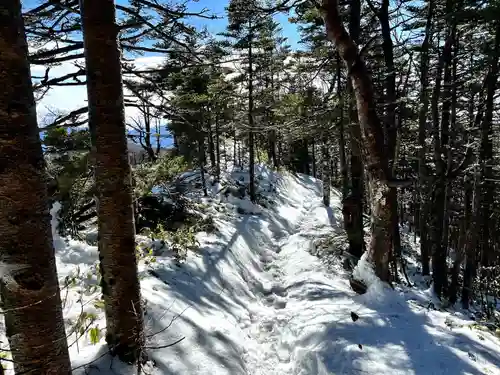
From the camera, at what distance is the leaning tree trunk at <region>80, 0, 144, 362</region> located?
3154 mm

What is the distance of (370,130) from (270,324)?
3.75 m

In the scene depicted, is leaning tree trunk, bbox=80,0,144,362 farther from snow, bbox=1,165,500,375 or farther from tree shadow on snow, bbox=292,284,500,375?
tree shadow on snow, bbox=292,284,500,375

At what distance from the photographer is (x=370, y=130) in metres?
6.02

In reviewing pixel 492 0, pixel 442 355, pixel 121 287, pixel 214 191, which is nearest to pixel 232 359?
pixel 121 287

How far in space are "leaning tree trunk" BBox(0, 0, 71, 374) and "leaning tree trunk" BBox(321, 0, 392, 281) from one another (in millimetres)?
5207

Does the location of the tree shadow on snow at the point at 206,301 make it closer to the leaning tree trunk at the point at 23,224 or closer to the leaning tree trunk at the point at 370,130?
the leaning tree trunk at the point at 23,224

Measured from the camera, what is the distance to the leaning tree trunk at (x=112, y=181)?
10.3ft

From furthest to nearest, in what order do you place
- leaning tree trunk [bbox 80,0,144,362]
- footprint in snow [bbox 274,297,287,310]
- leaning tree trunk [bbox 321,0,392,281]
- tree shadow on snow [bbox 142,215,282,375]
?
footprint in snow [bbox 274,297,287,310], leaning tree trunk [bbox 321,0,392,281], tree shadow on snow [bbox 142,215,282,375], leaning tree trunk [bbox 80,0,144,362]

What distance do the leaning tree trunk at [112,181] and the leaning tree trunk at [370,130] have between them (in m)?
4.11

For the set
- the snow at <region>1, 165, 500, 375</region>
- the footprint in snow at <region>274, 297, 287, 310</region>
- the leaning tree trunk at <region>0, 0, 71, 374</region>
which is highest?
the leaning tree trunk at <region>0, 0, 71, 374</region>

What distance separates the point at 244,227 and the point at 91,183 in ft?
20.1

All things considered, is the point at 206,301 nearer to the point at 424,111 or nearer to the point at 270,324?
the point at 270,324

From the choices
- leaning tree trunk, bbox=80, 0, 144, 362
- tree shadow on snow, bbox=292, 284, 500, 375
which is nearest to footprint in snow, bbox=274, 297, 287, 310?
tree shadow on snow, bbox=292, 284, 500, 375

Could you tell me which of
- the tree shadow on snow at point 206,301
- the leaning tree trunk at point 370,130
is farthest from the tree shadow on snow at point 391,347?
the leaning tree trunk at point 370,130
